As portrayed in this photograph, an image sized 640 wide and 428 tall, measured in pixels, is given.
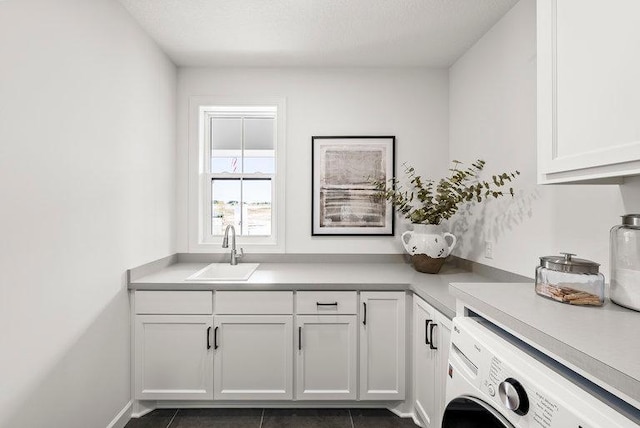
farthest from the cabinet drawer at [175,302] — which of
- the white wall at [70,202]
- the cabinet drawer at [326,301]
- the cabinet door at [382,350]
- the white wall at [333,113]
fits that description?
the cabinet door at [382,350]

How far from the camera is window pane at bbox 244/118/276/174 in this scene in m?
2.81

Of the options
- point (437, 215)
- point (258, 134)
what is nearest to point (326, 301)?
point (437, 215)

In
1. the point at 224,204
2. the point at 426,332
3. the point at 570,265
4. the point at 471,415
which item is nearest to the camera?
the point at 471,415

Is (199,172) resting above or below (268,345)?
above

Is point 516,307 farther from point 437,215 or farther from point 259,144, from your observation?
point 259,144

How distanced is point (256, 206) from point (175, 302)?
1.07 m

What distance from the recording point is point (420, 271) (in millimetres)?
2301

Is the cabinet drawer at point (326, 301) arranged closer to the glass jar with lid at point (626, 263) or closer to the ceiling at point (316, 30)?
the glass jar with lid at point (626, 263)

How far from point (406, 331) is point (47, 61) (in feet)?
7.56

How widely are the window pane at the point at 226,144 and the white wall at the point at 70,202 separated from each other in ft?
2.08

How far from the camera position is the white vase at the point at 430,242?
2.22m

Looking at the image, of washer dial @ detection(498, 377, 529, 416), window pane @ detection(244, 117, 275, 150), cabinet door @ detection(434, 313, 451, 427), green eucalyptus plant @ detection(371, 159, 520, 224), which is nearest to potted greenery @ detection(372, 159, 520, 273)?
green eucalyptus plant @ detection(371, 159, 520, 224)

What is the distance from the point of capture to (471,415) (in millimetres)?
973

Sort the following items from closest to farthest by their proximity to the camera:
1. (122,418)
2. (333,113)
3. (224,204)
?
(122,418), (333,113), (224,204)
